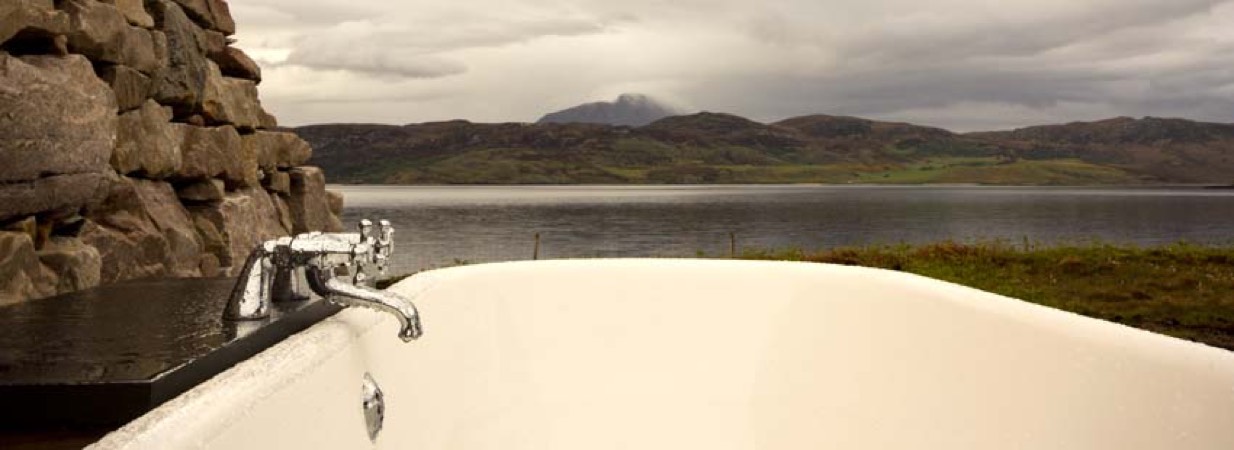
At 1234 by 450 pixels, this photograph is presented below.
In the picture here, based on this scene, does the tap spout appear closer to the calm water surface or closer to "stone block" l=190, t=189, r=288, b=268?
"stone block" l=190, t=189, r=288, b=268

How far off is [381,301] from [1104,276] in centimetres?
919

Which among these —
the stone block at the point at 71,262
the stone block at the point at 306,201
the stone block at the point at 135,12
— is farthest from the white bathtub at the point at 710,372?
the stone block at the point at 306,201

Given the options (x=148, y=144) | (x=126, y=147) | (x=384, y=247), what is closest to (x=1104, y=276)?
(x=148, y=144)

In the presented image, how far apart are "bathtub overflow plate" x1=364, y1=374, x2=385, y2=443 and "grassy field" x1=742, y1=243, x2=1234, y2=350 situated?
6068 millimetres

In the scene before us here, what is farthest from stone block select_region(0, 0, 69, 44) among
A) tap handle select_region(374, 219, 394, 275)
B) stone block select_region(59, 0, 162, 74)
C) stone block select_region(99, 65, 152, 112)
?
tap handle select_region(374, 219, 394, 275)

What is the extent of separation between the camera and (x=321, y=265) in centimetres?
198

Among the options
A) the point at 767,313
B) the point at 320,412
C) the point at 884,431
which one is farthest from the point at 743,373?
the point at 320,412

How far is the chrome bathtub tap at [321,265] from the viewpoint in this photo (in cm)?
190

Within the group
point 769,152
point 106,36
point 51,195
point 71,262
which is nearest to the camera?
point 51,195

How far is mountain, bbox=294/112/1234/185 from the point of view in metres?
126

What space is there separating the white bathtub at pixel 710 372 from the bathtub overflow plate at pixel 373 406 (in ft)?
0.09

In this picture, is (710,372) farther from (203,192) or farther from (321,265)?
(203,192)

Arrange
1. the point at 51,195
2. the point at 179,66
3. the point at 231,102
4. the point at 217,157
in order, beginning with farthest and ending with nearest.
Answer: the point at 231,102, the point at 217,157, the point at 179,66, the point at 51,195

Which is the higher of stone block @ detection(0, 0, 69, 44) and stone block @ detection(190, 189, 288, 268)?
stone block @ detection(0, 0, 69, 44)
